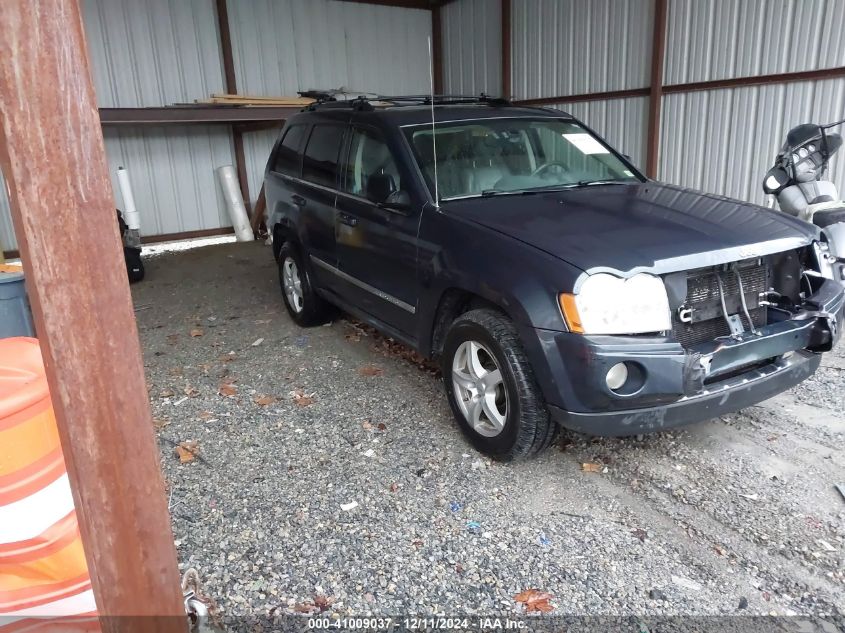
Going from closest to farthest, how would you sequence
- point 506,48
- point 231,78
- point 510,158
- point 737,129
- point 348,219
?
point 510,158 → point 348,219 → point 737,129 → point 231,78 → point 506,48

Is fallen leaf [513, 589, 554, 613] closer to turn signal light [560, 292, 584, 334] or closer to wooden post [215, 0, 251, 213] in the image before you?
turn signal light [560, 292, 584, 334]

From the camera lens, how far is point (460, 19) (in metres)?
11.6

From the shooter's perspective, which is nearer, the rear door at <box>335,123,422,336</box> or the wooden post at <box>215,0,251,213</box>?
the rear door at <box>335,123,422,336</box>

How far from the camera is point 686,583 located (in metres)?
2.38

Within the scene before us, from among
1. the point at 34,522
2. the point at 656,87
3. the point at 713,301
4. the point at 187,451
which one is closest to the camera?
the point at 34,522

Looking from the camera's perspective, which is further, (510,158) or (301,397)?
(301,397)

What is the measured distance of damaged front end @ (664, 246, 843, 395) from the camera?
2.74 metres

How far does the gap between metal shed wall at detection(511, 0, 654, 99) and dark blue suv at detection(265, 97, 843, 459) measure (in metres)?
5.27

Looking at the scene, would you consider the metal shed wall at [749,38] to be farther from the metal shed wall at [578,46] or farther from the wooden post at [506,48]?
the wooden post at [506,48]

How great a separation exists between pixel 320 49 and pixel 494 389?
9394 mm

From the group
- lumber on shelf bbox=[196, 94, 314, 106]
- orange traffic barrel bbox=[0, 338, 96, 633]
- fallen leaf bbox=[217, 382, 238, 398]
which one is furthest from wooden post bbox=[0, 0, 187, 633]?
lumber on shelf bbox=[196, 94, 314, 106]

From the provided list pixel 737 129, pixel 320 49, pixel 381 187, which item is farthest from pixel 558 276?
pixel 320 49

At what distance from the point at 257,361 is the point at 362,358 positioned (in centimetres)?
82

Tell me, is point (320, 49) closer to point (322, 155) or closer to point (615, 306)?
point (322, 155)
